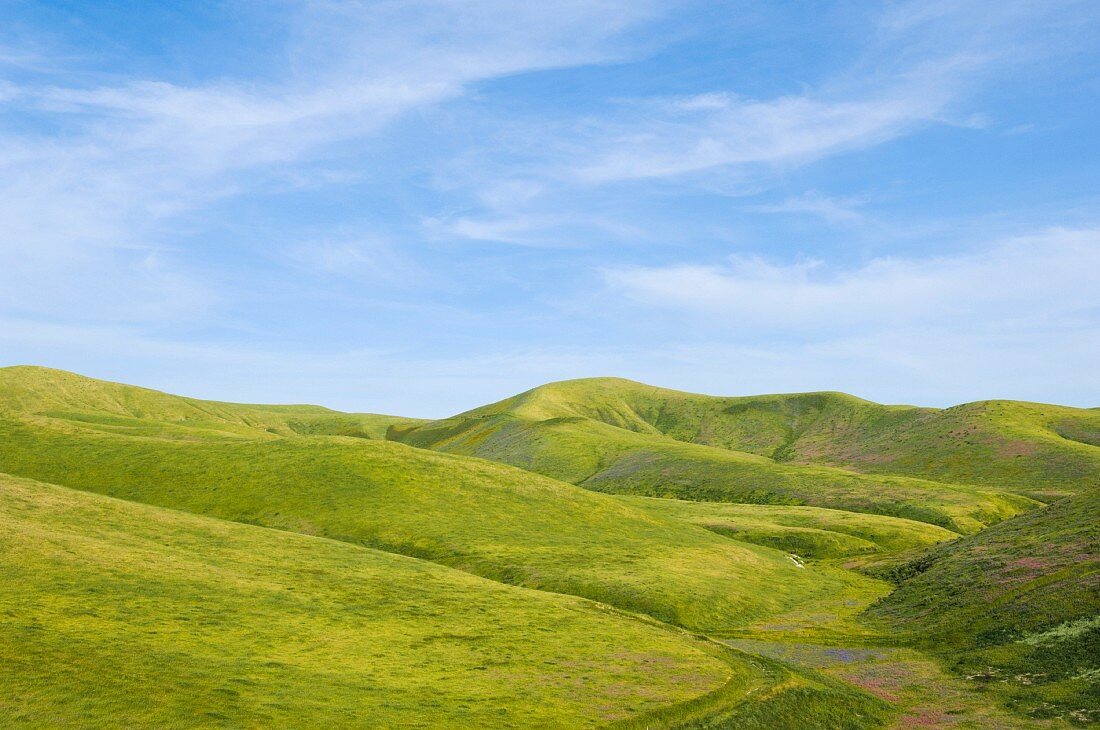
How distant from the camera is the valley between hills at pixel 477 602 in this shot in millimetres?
36812

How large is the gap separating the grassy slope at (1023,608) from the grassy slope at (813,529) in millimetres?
20653

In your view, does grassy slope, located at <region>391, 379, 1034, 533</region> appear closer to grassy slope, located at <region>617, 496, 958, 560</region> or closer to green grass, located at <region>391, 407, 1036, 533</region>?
green grass, located at <region>391, 407, 1036, 533</region>

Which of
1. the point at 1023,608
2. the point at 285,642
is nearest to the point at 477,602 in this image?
the point at 285,642

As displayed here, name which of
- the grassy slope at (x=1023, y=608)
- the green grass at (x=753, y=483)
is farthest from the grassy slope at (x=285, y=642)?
the green grass at (x=753, y=483)

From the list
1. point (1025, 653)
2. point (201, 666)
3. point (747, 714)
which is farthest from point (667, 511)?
point (201, 666)

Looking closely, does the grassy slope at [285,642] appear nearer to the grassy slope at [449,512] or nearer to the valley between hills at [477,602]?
the valley between hills at [477,602]

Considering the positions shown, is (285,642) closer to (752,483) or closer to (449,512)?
(449,512)

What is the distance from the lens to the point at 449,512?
87000 millimetres

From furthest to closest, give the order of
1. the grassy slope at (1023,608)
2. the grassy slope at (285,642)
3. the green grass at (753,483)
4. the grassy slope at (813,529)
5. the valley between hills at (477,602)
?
the green grass at (753,483) → the grassy slope at (813,529) → the grassy slope at (1023,608) → the valley between hills at (477,602) → the grassy slope at (285,642)

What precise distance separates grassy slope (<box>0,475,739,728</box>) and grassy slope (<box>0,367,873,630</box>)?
31.7ft

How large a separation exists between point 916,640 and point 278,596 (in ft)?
144

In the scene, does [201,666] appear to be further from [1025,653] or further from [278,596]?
[1025,653]

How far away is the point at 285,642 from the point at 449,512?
144ft

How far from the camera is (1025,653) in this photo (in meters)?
48.0
